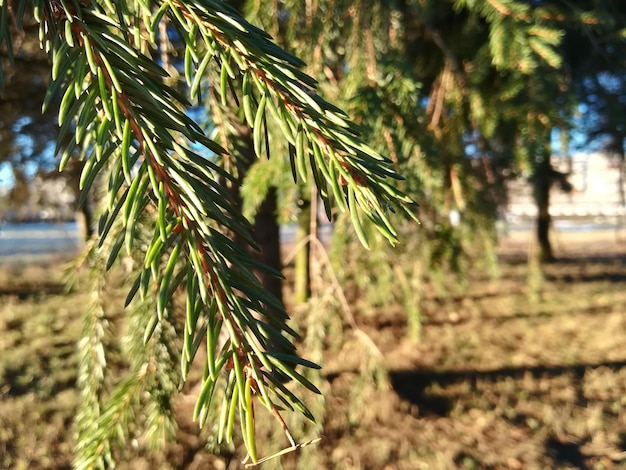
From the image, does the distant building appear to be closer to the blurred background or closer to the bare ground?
the blurred background

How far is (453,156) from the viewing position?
6.50ft

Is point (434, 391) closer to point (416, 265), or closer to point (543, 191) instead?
point (416, 265)

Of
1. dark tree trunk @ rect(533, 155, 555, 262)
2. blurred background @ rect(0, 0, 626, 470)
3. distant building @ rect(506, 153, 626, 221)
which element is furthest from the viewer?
distant building @ rect(506, 153, 626, 221)

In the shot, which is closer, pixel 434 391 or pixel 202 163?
pixel 202 163

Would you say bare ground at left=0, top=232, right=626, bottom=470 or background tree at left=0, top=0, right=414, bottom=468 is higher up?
background tree at left=0, top=0, right=414, bottom=468

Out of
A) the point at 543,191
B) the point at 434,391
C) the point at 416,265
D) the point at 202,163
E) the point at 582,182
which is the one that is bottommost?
the point at 434,391

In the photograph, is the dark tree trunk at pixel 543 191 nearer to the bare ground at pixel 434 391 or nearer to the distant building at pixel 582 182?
the distant building at pixel 582 182

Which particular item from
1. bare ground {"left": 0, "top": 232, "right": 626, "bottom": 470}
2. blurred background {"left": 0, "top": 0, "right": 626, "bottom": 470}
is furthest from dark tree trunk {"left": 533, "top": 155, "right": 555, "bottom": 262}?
bare ground {"left": 0, "top": 232, "right": 626, "bottom": 470}

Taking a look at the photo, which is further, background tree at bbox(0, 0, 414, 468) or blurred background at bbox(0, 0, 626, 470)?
blurred background at bbox(0, 0, 626, 470)

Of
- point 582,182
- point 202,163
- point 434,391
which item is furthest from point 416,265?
point 582,182

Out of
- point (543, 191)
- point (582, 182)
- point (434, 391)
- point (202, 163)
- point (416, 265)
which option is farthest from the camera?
point (582, 182)

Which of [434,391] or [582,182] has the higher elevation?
[582,182]

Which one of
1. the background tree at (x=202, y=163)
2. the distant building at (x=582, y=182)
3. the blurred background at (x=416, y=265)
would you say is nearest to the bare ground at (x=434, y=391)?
the blurred background at (x=416, y=265)

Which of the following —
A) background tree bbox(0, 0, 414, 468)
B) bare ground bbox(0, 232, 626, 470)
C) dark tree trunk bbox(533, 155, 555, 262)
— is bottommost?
bare ground bbox(0, 232, 626, 470)
